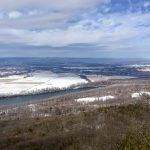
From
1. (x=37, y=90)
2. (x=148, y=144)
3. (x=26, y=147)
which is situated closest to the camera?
(x=148, y=144)

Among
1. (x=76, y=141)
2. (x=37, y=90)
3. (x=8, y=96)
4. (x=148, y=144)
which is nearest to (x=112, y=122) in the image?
(x=76, y=141)

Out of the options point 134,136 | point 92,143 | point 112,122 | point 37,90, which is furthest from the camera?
point 37,90

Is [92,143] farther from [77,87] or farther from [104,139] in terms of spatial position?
[77,87]

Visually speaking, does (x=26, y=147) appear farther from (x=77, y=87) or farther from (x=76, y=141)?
(x=77, y=87)

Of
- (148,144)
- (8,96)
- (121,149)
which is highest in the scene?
(148,144)

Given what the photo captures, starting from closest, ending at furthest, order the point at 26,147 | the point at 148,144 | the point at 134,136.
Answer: the point at 148,144, the point at 134,136, the point at 26,147

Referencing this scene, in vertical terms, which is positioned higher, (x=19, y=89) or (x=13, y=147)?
(x=13, y=147)

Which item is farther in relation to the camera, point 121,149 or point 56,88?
point 56,88

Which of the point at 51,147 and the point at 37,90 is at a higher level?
the point at 51,147

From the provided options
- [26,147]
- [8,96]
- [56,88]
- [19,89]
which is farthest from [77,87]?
[26,147]
